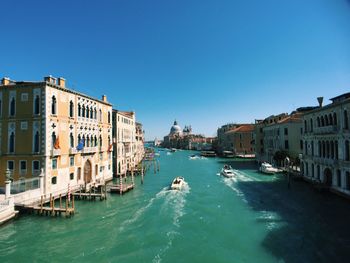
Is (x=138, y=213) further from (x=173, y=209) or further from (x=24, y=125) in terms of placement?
(x=24, y=125)

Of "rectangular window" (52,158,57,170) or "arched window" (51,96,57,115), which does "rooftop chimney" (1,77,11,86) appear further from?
"rectangular window" (52,158,57,170)

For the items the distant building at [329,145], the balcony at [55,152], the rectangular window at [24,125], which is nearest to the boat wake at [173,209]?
the balcony at [55,152]

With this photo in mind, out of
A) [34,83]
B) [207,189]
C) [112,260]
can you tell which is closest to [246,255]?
[112,260]

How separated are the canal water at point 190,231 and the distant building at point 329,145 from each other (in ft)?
8.15

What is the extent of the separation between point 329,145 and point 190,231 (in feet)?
59.3

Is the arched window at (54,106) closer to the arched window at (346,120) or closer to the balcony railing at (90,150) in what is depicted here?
the balcony railing at (90,150)

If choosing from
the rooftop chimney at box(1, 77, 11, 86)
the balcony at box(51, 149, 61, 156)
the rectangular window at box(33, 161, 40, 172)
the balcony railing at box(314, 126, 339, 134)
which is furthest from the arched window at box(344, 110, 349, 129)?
the rooftop chimney at box(1, 77, 11, 86)

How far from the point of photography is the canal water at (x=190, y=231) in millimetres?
13219

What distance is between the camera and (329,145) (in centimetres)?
2591

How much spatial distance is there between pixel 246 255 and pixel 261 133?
165ft

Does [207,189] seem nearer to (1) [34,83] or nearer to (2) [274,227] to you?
(2) [274,227]

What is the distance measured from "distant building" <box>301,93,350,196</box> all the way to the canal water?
2.48 metres

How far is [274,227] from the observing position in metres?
16.7

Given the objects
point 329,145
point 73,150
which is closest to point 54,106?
point 73,150
